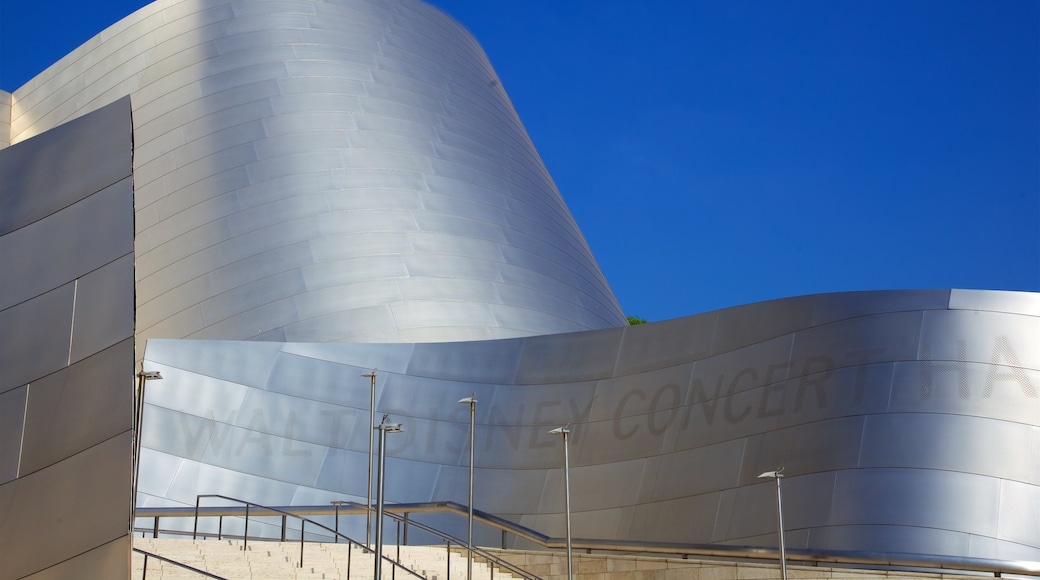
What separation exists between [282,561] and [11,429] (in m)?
7.68

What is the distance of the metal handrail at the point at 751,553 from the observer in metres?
15.7

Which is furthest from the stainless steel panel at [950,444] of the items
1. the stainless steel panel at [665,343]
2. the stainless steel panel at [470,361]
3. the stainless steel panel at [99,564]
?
the stainless steel panel at [99,564]

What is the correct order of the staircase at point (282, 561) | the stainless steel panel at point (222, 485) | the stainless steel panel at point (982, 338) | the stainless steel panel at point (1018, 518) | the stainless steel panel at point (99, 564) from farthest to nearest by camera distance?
the stainless steel panel at point (222, 485) < the stainless steel panel at point (982, 338) < the stainless steel panel at point (1018, 518) < the staircase at point (282, 561) < the stainless steel panel at point (99, 564)

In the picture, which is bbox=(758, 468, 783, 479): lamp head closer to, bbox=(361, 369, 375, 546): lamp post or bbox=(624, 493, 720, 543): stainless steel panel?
bbox=(624, 493, 720, 543): stainless steel panel

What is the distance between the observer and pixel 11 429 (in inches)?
364

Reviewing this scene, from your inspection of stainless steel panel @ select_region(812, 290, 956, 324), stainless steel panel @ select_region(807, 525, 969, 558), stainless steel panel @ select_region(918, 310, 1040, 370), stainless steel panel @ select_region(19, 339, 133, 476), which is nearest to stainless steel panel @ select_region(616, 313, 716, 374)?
stainless steel panel @ select_region(812, 290, 956, 324)

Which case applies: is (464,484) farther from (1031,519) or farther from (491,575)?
(1031,519)

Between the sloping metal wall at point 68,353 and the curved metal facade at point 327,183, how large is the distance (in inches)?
685

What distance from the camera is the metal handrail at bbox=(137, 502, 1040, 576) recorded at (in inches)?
619

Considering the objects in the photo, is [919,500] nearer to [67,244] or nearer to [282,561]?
[282,561]

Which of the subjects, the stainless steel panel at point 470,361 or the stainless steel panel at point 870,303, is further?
the stainless steel panel at point 470,361

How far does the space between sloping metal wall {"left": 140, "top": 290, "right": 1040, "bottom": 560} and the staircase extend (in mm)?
3928

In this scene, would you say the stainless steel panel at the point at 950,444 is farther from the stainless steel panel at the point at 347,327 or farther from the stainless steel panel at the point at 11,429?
the stainless steel panel at the point at 11,429

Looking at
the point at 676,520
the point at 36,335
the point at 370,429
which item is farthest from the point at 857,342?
the point at 36,335
